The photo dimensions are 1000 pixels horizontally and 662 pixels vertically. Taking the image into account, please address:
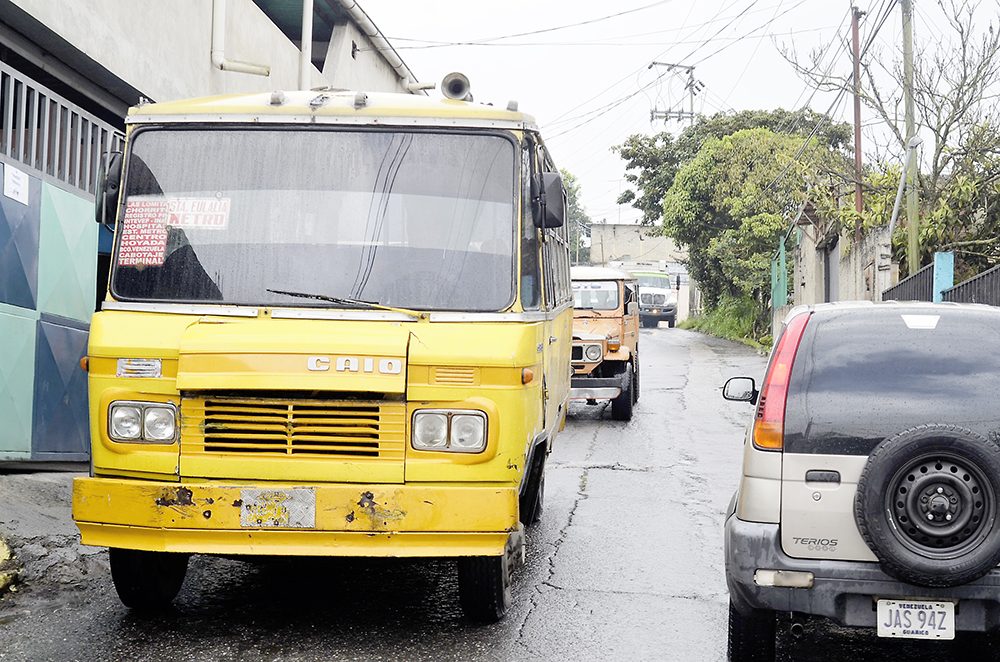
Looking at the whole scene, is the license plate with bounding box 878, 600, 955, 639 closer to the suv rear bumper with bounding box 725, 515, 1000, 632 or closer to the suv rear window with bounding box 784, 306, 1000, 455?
the suv rear bumper with bounding box 725, 515, 1000, 632

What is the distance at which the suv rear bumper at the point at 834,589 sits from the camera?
412cm

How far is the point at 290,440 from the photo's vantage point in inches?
193

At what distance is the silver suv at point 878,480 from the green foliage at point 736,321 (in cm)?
2876

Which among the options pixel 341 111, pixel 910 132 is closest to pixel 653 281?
pixel 910 132

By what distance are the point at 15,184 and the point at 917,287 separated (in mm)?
14094

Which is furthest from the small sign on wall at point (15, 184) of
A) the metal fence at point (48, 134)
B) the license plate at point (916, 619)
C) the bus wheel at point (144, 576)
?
the license plate at point (916, 619)

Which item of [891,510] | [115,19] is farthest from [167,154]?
[115,19]

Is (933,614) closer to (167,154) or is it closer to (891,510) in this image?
(891,510)

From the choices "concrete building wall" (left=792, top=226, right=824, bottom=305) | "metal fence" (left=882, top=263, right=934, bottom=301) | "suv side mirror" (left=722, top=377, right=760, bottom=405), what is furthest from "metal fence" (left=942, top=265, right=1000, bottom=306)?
"concrete building wall" (left=792, top=226, right=824, bottom=305)

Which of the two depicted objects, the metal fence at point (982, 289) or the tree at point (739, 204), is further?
the tree at point (739, 204)

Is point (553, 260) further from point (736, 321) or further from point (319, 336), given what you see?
point (736, 321)

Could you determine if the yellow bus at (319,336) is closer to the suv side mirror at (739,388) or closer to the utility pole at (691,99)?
the suv side mirror at (739,388)

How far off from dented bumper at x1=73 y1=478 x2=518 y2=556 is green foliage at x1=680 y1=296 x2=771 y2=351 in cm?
2876

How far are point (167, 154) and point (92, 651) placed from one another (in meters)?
2.45
